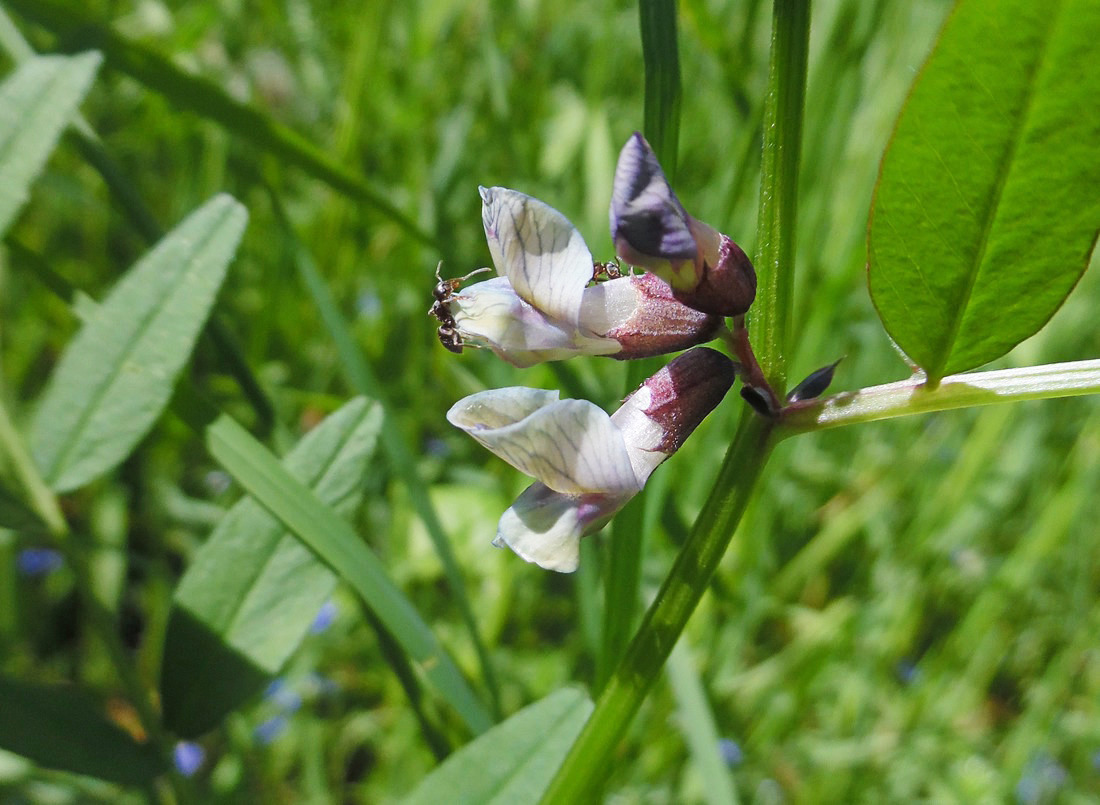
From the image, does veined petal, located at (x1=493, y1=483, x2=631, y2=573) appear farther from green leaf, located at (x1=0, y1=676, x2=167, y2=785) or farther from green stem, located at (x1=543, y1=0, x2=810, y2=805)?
green leaf, located at (x1=0, y1=676, x2=167, y2=785)

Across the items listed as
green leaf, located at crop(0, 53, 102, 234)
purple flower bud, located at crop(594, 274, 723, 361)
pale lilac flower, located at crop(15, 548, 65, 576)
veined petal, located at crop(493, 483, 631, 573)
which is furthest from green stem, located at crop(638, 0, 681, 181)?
pale lilac flower, located at crop(15, 548, 65, 576)

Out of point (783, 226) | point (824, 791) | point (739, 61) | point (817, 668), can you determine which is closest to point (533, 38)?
point (739, 61)

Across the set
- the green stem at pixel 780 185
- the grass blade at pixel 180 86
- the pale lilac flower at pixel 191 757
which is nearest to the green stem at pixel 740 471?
the green stem at pixel 780 185

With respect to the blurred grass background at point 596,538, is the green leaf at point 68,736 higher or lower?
higher

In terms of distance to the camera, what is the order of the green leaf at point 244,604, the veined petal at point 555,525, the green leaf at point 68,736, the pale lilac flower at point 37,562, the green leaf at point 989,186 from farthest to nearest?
the pale lilac flower at point 37,562, the green leaf at point 244,604, the green leaf at point 68,736, the veined petal at point 555,525, the green leaf at point 989,186

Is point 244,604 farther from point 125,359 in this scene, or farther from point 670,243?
point 670,243

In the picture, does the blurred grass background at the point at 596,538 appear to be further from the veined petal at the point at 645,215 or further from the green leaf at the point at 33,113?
the veined petal at the point at 645,215
